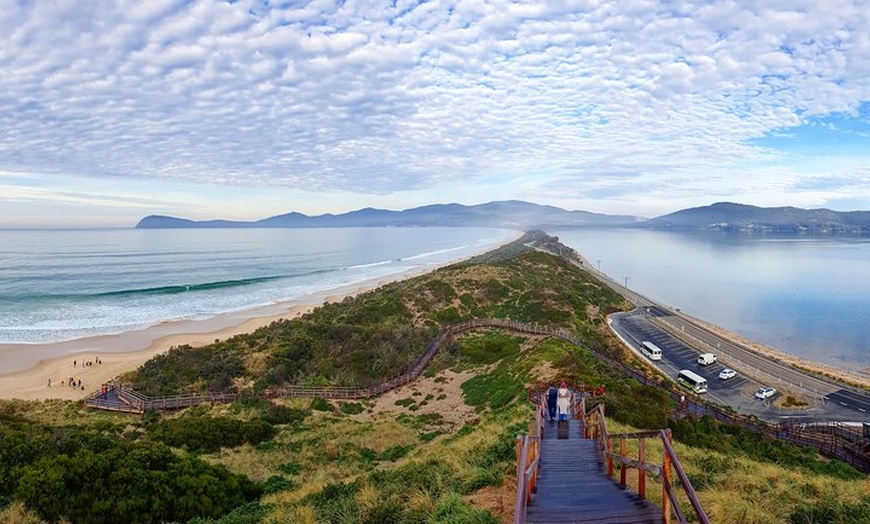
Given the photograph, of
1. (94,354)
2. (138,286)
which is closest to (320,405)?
(94,354)

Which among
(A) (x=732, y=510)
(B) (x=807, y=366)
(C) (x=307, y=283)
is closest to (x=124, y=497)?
(A) (x=732, y=510)

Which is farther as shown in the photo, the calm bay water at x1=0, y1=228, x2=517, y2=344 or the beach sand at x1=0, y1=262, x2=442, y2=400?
the calm bay water at x1=0, y1=228, x2=517, y2=344

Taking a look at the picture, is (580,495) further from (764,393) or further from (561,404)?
(764,393)

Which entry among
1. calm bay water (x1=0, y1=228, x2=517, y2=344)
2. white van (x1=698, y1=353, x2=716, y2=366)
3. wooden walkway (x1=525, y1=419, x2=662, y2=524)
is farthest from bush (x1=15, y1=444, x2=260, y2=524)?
calm bay water (x1=0, y1=228, x2=517, y2=344)

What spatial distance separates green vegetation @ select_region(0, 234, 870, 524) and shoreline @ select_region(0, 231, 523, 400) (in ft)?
17.9

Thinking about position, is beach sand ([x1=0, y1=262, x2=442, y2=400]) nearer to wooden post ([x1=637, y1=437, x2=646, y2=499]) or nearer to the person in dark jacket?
the person in dark jacket

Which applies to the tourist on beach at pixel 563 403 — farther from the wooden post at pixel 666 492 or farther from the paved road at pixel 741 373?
the paved road at pixel 741 373

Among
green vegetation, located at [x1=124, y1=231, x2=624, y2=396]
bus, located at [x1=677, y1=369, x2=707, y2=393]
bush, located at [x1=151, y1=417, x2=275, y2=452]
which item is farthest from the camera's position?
bus, located at [x1=677, y1=369, x2=707, y2=393]

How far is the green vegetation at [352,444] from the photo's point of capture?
891 centimetres

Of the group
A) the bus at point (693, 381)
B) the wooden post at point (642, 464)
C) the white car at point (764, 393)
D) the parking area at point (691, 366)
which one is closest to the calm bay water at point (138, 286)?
the parking area at point (691, 366)

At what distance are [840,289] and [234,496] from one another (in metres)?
Answer: 115

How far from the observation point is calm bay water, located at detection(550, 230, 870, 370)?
5981 cm

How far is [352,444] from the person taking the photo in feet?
59.0

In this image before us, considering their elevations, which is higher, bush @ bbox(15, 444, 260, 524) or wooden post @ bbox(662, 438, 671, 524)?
wooden post @ bbox(662, 438, 671, 524)
